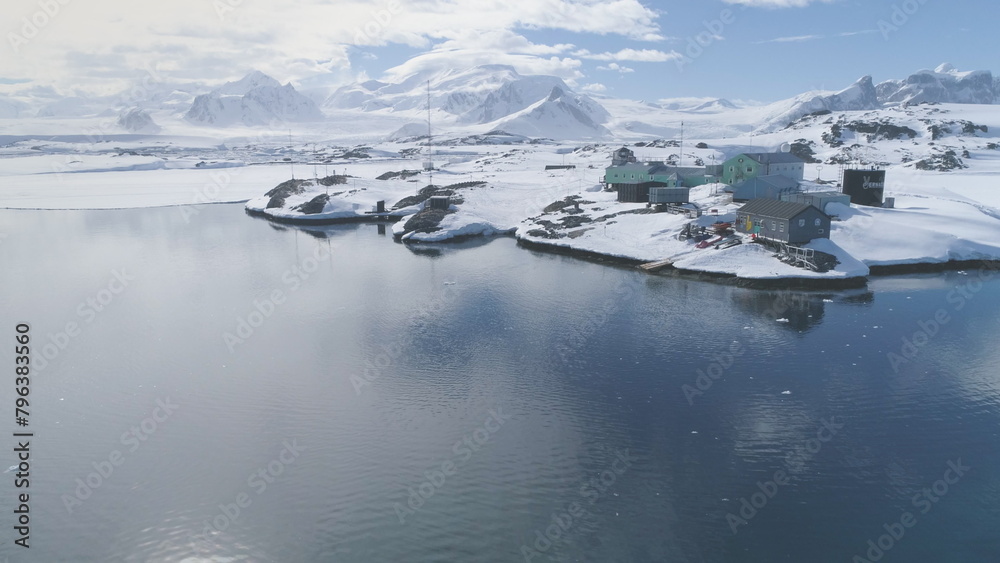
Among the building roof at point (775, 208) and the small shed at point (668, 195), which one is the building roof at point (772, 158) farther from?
the building roof at point (775, 208)

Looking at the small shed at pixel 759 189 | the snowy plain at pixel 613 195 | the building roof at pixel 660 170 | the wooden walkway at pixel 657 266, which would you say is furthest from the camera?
the building roof at pixel 660 170

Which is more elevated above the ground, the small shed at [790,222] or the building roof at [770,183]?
the building roof at [770,183]

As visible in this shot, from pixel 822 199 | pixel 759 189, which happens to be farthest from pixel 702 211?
pixel 822 199

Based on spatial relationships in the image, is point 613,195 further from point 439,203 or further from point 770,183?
point 439,203

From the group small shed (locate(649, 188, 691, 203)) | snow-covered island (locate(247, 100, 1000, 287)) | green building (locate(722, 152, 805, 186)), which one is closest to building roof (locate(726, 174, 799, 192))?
snow-covered island (locate(247, 100, 1000, 287))

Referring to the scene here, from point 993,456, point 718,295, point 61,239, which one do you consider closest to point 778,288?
point 718,295

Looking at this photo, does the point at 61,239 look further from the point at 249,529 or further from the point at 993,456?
the point at 993,456

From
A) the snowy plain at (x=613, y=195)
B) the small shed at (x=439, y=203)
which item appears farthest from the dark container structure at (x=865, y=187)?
the small shed at (x=439, y=203)

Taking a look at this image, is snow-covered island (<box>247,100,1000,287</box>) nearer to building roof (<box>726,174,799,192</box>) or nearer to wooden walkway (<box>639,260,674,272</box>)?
wooden walkway (<box>639,260,674,272</box>)
